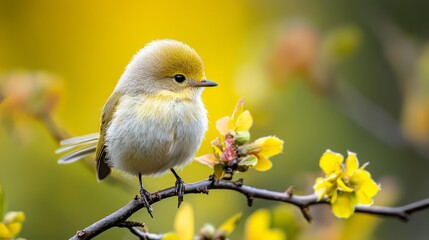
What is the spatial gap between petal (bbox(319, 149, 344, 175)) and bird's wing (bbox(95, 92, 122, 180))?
114 centimetres

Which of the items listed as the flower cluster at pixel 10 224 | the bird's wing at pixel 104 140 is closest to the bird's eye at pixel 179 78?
the bird's wing at pixel 104 140

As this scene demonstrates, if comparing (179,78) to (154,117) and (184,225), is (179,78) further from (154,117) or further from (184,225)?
(184,225)

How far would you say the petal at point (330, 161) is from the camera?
200 centimetres

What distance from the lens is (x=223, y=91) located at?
480 cm

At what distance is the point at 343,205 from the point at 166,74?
1260 mm

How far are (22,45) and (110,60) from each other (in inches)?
24.2

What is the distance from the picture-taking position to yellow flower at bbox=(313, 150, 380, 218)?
2.02 m

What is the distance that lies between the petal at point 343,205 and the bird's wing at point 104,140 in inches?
45.2

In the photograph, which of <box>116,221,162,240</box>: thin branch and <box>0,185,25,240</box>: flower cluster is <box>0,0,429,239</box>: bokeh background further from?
<box>0,185,25,240</box>: flower cluster

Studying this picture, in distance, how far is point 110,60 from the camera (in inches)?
196

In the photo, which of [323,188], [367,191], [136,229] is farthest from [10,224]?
[367,191]

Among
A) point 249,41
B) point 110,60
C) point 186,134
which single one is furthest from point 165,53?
point 110,60

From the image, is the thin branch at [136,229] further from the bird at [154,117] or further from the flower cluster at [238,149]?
the bird at [154,117]

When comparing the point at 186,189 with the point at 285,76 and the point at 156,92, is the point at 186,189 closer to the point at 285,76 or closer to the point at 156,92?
the point at 156,92
